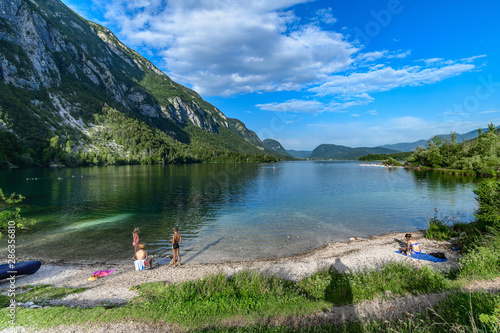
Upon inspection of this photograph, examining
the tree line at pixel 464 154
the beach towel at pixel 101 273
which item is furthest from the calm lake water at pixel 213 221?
the tree line at pixel 464 154

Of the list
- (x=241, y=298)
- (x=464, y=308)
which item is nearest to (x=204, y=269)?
(x=241, y=298)

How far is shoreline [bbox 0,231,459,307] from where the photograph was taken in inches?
516

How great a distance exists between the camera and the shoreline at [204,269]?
43.0 feet

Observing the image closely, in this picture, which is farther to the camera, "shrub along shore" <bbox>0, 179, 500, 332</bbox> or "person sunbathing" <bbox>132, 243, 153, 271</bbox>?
"person sunbathing" <bbox>132, 243, 153, 271</bbox>

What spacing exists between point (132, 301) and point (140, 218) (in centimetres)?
2619

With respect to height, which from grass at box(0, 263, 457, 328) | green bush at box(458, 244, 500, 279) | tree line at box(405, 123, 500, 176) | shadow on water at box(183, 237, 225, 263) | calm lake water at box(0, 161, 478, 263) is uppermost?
tree line at box(405, 123, 500, 176)

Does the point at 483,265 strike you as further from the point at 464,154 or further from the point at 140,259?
the point at 464,154

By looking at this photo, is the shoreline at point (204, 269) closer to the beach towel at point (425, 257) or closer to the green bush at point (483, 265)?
the beach towel at point (425, 257)

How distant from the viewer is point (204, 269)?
56.8 ft

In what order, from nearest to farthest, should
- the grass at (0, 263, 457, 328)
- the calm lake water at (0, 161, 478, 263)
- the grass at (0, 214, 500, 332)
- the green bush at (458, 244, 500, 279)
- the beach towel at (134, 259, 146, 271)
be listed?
the grass at (0, 214, 500, 332) → the grass at (0, 263, 457, 328) → the green bush at (458, 244, 500, 279) → the beach towel at (134, 259, 146, 271) → the calm lake water at (0, 161, 478, 263)

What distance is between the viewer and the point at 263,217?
1417 inches

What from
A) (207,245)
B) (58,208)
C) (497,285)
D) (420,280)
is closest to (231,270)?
(207,245)

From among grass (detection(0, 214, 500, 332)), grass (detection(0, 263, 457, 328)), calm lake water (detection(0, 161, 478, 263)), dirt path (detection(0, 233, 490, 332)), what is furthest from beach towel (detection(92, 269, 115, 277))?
calm lake water (detection(0, 161, 478, 263))

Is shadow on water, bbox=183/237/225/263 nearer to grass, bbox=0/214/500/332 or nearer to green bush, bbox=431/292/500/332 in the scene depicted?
grass, bbox=0/214/500/332
